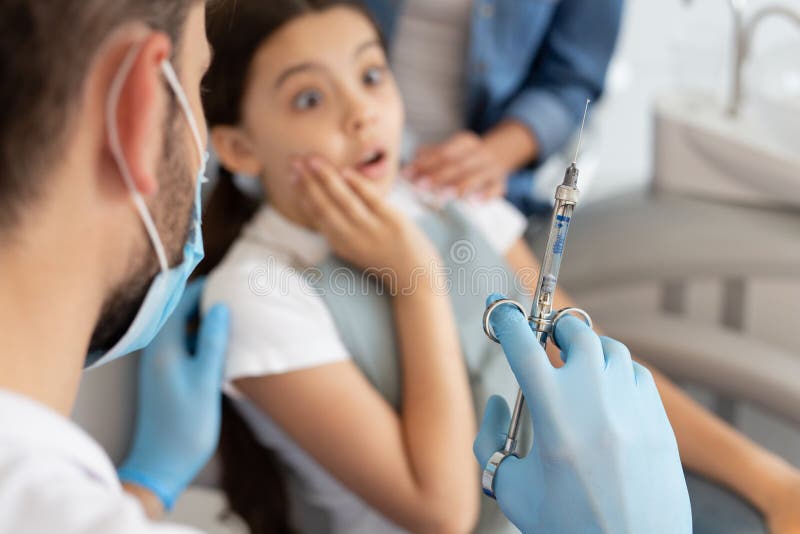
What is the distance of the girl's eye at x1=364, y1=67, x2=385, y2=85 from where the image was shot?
85cm

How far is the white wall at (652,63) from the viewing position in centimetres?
163

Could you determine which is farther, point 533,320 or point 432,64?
point 432,64

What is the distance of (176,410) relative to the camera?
0.85 m

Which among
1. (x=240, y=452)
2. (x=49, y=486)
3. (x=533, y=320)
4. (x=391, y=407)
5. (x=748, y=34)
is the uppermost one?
(x=748, y=34)

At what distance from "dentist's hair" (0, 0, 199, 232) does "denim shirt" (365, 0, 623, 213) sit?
2.58 feet

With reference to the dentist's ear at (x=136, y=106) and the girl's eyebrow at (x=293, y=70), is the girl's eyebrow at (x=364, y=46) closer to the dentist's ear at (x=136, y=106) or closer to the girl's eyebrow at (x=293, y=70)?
the girl's eyebrow at (x=293, y=70)

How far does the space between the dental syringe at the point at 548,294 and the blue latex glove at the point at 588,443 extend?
1cm

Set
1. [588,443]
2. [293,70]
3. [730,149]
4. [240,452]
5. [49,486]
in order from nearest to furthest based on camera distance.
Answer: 1. [49,486]
2. [588,443]
3. [293,70]
4. [240,452]
5. [730,149]

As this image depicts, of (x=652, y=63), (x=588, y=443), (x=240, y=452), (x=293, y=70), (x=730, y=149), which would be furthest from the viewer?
(x=652, y=63)

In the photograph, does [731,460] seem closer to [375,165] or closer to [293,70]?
[375,165]

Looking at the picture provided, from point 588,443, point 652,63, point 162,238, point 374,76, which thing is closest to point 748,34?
point 374,76

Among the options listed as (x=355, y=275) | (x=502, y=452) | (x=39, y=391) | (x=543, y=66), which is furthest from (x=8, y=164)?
(x=543, y=66)

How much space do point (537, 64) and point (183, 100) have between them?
89 centimetres

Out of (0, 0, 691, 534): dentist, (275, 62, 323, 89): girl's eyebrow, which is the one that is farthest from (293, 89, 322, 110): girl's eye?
(0, 0, 691, 534): dentist
